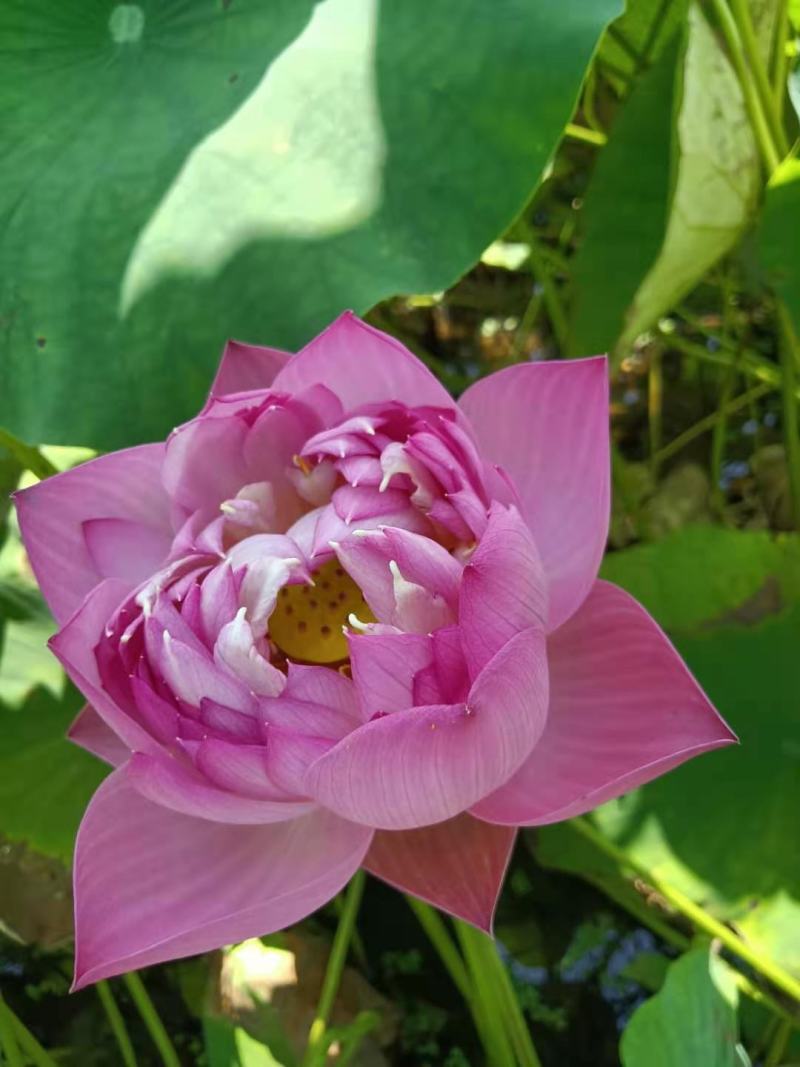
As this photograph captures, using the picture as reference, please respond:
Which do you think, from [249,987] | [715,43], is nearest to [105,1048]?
[249,987]

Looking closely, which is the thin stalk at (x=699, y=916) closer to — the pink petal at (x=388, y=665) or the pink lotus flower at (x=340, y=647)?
the pink lotus flower at (x=340, y=647)

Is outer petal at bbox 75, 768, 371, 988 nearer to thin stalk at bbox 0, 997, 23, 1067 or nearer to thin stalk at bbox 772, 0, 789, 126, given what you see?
thin stalk at bbox 0, 997, 23, 1067

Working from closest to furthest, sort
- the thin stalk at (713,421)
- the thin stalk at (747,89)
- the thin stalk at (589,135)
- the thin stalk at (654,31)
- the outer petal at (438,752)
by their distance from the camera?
the outer petal at (438,752) → the thin stalk at (747,89) → the thin stalk at (654,31) → the thin stalk at (589,135) → the thin stalk at (713,421)

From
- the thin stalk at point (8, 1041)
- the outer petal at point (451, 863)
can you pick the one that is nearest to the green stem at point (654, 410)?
the outer petal at point (451, 863)

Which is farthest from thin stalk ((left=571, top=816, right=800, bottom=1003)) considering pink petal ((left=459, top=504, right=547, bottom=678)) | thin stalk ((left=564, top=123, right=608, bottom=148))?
thin stalk ((left=564, top=123, right=608, bottom=148))

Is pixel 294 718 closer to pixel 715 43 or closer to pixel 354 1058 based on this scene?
pixel 354 1058

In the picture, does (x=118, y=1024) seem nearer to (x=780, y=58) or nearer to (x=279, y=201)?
(x=279, y=201)

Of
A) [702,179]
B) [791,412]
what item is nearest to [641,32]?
[702,179]
